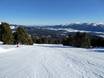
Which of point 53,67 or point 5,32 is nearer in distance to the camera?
point 53,67

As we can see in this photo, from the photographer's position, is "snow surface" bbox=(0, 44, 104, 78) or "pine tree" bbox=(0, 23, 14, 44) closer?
"snow surface" bbox=(0, 44, 104, 78)

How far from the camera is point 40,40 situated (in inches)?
4845

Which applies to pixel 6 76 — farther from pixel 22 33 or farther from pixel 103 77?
pixel 22 33

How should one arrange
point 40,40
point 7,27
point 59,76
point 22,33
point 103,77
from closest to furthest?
1. point 103,77
2. point 59,76
3. point 7,27
4. point 22,33
5. point 40,40

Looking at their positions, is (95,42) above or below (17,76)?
below

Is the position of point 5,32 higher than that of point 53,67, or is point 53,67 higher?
point 53,67

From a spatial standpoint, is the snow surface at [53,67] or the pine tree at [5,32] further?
the pine tree at [5,32]

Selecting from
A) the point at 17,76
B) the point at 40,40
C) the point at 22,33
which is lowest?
the point at 40,40

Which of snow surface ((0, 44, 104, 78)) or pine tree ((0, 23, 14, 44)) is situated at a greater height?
snow surface ((0, 44, 104, 78))

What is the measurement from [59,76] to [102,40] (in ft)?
250

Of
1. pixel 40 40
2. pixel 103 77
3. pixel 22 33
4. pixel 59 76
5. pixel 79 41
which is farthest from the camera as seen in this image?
pixel 40 40

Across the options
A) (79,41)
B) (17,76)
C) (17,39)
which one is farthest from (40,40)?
(17,76)

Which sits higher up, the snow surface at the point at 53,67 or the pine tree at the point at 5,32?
the snow surface at the point at 53,67

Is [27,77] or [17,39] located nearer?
[27,77]
